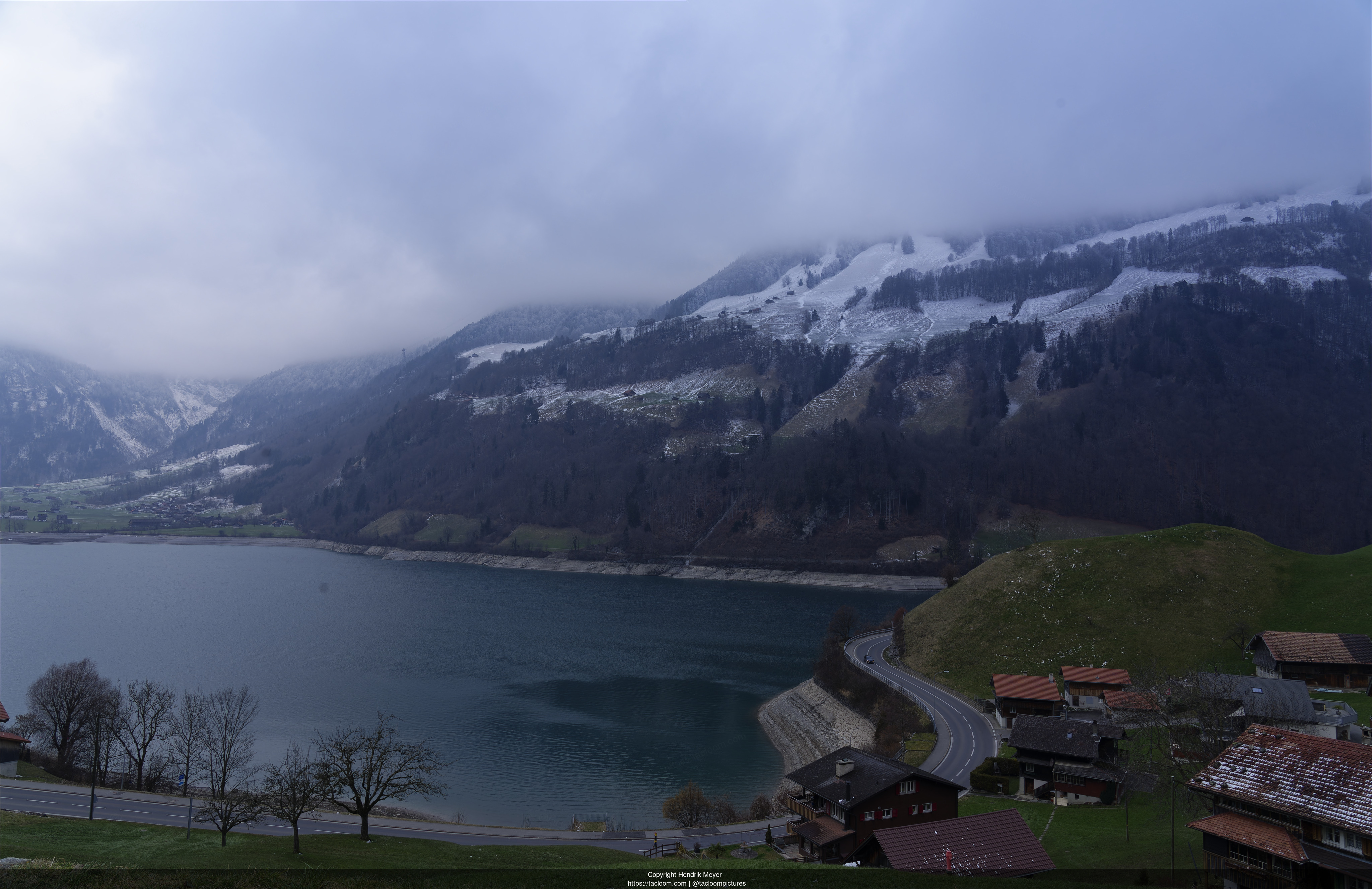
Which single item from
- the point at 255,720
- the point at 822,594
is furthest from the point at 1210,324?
the point at 255,720

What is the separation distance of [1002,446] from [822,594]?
82.0 m

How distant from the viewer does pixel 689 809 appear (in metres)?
34.8

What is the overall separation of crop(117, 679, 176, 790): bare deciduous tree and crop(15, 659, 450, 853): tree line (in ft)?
0.47

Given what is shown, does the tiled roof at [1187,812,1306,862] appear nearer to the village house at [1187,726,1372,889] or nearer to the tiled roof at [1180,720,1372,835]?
the village house at [1187,726,1372,889]

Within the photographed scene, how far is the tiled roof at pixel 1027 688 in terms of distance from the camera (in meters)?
45.2

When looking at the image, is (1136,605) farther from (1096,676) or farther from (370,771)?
(370,771)

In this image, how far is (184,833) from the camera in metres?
27.6

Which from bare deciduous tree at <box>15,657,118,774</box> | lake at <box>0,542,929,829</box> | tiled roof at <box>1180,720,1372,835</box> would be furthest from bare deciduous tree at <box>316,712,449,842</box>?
tiled roof at <box>1180,720,1372,835</box>

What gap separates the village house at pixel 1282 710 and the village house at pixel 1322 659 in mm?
9443

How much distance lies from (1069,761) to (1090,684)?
15376 mm

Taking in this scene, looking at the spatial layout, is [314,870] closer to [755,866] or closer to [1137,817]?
[755,866]

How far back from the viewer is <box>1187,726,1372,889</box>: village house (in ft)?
57.6

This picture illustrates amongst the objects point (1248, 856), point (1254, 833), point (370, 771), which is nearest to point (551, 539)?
point (370, 771)

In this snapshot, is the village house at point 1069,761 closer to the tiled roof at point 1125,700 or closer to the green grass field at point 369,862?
the green grass field at point 369,862
